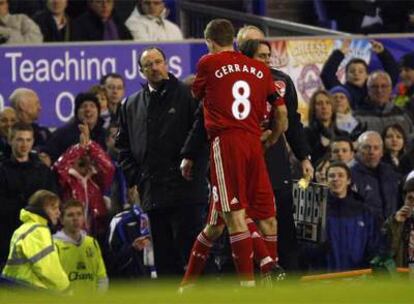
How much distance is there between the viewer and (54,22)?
58.8 ft

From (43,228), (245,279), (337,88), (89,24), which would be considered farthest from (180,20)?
(245,279)

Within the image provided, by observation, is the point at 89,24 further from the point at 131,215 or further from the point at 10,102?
the point at 131,215

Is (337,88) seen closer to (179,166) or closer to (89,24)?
(89,24)

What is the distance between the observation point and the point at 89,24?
18141mm

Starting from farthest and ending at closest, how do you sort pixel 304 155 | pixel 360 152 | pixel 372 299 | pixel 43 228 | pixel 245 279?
1. pixel 360 152
2. pixel 43 228
3. pixel 304 155
4. pixel 245 279
5. pixel 372 299

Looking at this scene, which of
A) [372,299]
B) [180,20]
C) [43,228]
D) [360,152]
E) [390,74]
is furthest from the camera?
[180,20]

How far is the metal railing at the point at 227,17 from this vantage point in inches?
739

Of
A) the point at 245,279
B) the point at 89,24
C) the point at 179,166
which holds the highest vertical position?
the point at 89,24

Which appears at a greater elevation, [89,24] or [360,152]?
[89,24]

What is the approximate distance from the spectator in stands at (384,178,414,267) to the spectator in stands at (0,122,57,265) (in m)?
A: 3.17

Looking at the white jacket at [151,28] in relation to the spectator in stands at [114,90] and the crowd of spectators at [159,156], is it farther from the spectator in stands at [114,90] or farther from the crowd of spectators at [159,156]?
the spectator in stands at [114,90]

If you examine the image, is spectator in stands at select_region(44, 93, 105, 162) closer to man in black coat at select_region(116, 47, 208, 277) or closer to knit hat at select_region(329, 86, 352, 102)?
knit hat at select_region(329, 86, 352, 102)

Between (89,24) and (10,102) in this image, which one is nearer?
(10,102)

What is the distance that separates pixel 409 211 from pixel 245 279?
11.8ft
